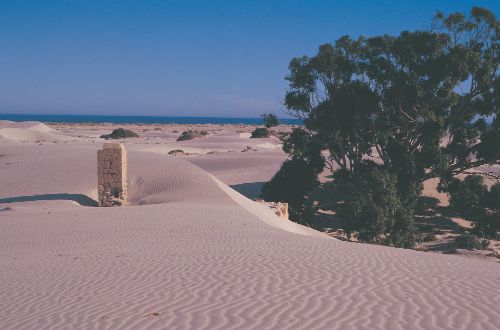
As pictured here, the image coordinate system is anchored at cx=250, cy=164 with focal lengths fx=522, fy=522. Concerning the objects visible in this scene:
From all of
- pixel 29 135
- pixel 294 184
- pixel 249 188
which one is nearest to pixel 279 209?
pixel 294 184

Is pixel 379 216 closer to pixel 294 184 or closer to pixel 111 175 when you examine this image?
pixel 294 184

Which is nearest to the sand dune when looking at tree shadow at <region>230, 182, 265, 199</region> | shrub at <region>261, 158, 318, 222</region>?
tree shadow at <region>230, 182, 265, 199</region>

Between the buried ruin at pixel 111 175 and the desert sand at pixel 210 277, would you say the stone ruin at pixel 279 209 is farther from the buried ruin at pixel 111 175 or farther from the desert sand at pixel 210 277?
the buried ruin at pixel 111 175

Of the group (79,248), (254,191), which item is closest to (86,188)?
(254,191)

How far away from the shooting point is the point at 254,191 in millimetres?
29641

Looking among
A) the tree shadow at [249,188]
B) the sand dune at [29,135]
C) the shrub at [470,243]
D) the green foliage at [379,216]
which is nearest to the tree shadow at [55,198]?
the tree shadow at [249,188]

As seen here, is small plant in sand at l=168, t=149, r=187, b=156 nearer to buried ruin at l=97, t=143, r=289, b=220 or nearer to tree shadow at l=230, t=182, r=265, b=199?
tree shadow at l=230, t=182, r=265, b=199

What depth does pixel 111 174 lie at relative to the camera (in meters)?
19.4

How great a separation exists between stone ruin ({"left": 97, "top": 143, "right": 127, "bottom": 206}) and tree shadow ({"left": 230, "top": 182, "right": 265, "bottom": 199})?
10107mm

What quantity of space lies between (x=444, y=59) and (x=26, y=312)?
1884 cm

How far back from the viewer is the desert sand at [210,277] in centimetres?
581

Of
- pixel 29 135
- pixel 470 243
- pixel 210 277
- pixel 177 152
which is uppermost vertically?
pixel 210 277

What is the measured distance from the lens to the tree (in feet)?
70.2

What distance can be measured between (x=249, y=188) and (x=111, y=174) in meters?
12.2
